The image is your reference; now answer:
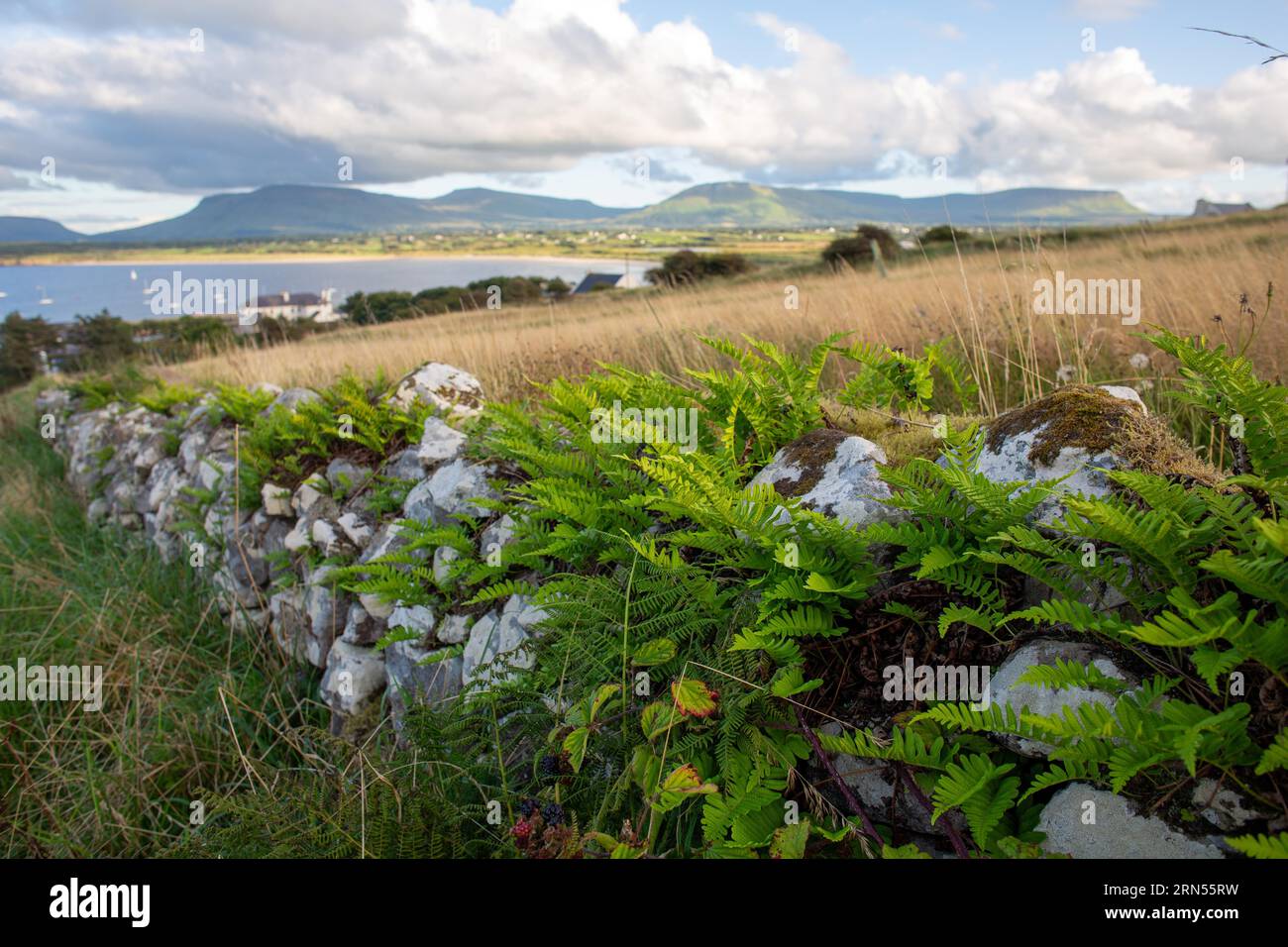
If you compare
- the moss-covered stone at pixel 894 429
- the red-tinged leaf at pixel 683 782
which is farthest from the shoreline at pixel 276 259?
the red-tinged leaf at pixel 683 782

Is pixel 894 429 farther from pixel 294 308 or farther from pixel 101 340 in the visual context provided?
pixel 101 340

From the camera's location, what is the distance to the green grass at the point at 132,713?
3.30 m

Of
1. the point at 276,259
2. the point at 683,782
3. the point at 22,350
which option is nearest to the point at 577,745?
the point at 683,782

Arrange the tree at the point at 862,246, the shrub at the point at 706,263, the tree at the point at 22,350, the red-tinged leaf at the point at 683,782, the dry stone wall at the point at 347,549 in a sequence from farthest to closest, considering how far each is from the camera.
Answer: the tree at the point at 862,246 → the shrub at the point at 706,263 → the tree at the point at 22,350 → the dry stone wall at the point at 347,549 → the red-tinged leaf at the point at 683,782

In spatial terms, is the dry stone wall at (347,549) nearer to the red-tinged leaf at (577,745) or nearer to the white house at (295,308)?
the red-tinged leaf at (577,745)

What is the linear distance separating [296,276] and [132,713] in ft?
44.8

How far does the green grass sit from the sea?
20.0ft

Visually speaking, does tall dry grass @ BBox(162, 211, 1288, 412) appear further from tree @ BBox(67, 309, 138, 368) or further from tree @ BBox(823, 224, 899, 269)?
tree @ BBox(823, 224, 899, 269)

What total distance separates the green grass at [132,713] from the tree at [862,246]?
23812mm

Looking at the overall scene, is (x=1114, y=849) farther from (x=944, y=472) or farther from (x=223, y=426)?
(x=223, y=426)

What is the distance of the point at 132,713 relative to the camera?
415cm

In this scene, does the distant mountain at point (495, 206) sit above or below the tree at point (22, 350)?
above

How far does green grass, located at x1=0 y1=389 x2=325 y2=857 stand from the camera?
3.30 meters
